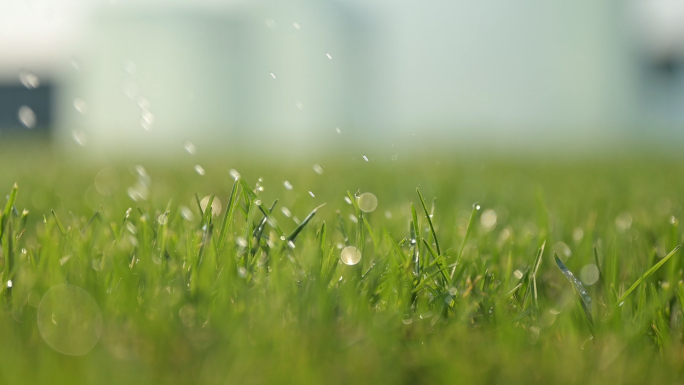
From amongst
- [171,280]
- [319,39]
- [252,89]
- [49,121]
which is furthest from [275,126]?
[49,121]

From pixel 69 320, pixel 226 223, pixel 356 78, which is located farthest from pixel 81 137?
pixel 69 320

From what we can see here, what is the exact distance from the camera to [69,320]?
2.01 feet

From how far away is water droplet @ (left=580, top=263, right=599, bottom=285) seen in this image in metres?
0.94

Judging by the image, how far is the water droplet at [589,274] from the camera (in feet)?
3.07

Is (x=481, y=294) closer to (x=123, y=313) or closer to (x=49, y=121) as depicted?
(x=123, y=313)

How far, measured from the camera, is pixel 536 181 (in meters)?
2.62

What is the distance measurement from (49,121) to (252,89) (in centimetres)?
1087

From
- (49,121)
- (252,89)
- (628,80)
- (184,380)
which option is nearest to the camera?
(184,380)

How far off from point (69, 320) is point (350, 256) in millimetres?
328

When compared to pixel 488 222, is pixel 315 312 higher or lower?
higher

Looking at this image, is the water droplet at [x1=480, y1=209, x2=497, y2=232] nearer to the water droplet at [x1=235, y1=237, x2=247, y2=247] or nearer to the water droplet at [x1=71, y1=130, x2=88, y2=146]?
the water droplet at [x1=235, y1=237, x2=247, y2=247]

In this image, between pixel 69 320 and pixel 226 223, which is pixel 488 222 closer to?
pixel 226 223

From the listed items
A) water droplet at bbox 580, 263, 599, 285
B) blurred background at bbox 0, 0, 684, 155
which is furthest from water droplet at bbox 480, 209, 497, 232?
blurred background at bbox 0, 0, 684, 155

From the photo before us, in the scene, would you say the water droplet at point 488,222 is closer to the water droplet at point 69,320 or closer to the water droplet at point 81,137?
the water droplet at point 69,320
